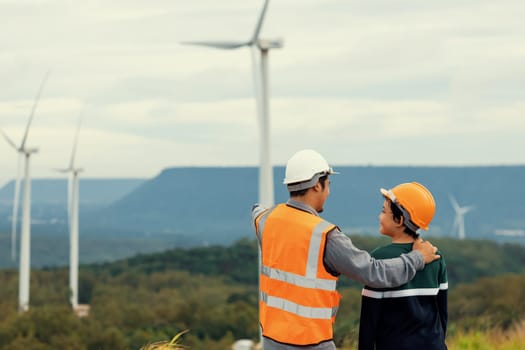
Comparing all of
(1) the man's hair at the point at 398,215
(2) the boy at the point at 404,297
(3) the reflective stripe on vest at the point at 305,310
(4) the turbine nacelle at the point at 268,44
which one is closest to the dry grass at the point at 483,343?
(2) the boy at the point at 404,297

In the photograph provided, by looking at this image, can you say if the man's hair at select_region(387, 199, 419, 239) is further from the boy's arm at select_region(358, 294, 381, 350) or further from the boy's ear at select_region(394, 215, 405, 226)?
the boy's arm at select_region(358, 294, 381, 350)

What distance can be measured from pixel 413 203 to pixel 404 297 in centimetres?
70

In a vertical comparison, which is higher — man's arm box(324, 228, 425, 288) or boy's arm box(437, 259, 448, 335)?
man's arm box(324, 228, 425, 288)

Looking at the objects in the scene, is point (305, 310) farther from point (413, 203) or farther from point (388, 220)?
point (413, 203)

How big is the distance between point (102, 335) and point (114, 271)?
364ft

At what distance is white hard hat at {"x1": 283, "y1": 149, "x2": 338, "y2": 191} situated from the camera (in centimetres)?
738

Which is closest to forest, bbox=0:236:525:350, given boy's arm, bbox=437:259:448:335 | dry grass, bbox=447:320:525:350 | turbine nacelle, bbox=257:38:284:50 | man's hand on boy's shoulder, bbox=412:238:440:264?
dry grass, bbox=447:320:525:350

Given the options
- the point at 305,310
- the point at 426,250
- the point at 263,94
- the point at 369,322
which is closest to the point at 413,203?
the point at 426,250

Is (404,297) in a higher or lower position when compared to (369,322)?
higher

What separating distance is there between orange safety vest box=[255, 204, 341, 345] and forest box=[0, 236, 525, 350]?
25.7ft

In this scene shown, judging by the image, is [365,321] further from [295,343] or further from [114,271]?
[114,271]

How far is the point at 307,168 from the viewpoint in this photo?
7383 millimetres

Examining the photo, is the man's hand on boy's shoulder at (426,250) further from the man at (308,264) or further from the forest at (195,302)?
the forest at (195,302)

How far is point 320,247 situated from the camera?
7.19m
